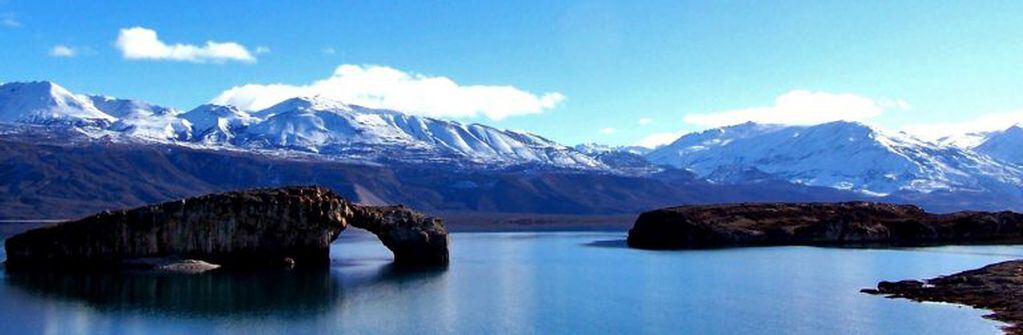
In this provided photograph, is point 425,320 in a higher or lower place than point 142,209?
lower

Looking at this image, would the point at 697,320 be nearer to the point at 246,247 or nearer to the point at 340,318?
the point at 340,318

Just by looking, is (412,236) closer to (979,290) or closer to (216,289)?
(216,289)

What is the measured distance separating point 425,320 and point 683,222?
88.8 meters

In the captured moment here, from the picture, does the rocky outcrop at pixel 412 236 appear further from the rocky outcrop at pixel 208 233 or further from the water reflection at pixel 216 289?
the water reflection at pixel 216 289

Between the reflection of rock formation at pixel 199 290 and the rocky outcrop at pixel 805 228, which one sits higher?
the rocky outcrop at pixel 805 228

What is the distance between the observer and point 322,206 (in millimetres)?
86938

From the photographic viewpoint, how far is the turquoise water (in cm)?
5153

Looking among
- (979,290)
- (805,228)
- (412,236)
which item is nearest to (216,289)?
(412,236)

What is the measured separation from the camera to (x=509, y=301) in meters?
62.7

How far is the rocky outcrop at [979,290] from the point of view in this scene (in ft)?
178

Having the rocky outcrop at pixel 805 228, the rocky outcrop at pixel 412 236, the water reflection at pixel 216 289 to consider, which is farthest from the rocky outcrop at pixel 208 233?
the rocky outcrop at pixel 805 228

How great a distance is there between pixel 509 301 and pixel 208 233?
31885 mm

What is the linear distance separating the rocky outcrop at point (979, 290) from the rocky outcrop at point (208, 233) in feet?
143

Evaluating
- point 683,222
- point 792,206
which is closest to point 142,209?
point 683,222
